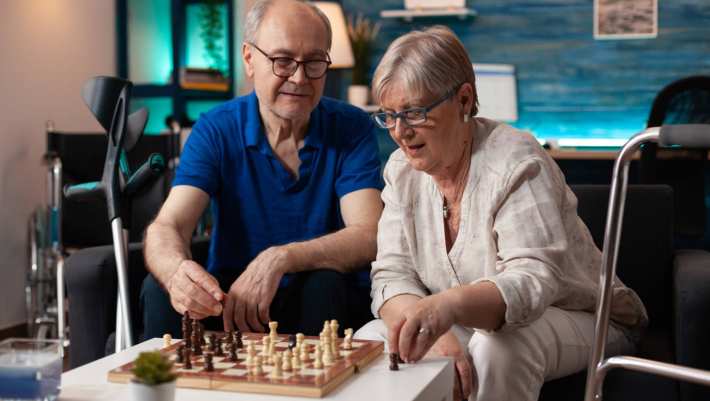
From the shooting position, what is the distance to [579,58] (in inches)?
217

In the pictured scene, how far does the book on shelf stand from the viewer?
5277 millimetres

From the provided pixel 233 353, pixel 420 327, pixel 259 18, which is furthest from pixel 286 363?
pixel 259 18

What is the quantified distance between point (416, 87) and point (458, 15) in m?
3.95

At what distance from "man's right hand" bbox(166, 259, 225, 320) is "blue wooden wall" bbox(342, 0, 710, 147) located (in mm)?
3924

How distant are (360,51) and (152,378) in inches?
186

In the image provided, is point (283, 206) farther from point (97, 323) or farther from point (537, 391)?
point (537, 391)

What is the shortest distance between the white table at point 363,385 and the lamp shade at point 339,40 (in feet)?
12.9

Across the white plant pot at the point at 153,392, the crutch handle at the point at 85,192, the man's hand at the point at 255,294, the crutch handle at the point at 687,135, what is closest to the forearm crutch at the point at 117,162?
the crutch handle at the point at 85,192

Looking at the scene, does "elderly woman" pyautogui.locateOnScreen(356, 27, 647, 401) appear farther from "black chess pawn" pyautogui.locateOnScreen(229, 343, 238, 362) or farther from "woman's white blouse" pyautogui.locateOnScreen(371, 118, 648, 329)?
"black chess pawn" pyautogui.locateOnScreen(229, 343, 238, 362)

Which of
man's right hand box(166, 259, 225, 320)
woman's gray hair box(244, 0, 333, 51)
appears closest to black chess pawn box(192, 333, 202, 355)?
man's right hand box(166, 259, 225, 320)

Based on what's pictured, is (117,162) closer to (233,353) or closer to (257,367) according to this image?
(233,353)

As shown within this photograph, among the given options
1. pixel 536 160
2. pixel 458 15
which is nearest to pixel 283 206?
pixel 536 160

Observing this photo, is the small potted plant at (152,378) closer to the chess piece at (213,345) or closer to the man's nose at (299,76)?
the chess piece at (213,345)

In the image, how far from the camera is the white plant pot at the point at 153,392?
3.98 feet
